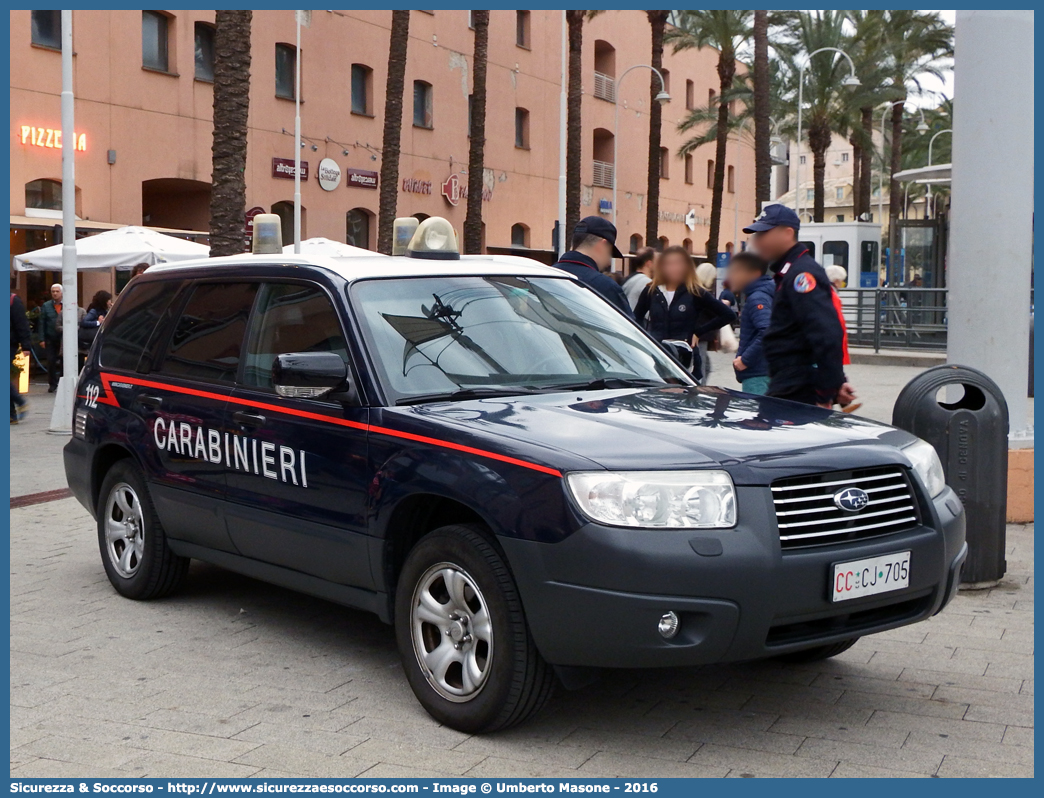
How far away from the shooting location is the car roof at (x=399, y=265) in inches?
221

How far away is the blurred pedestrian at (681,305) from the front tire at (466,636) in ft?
16.4

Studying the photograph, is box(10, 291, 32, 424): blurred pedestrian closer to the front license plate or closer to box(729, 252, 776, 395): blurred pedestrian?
box(729, 252, 776, 395): blurred pedestrian

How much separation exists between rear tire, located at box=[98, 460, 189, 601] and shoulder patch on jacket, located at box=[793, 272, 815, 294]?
10.9ft

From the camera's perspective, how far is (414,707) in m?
5.00

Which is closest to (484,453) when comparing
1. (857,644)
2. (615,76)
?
(857,644)

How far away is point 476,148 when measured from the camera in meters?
34.7

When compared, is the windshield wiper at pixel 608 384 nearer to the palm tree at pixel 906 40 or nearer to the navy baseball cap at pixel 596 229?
the navy baseball cap at pixel 596 229

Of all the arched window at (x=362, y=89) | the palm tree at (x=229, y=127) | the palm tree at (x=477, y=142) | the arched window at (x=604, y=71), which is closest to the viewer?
the palm tree at (x=229, y=127)

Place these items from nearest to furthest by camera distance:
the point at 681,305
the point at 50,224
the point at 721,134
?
1. the point at 681,305
2. the point at 50,224
3. the point at 721,134

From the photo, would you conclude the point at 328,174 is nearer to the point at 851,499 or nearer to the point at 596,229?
the point at 596,229

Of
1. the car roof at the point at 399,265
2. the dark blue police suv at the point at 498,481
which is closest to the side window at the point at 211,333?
the dark blue police suv at the point at 498,481

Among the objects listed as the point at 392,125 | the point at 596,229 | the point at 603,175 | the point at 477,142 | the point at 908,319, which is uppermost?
the point at 603,175

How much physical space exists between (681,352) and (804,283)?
698 mm

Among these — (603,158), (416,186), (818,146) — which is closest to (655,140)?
(818,146)
